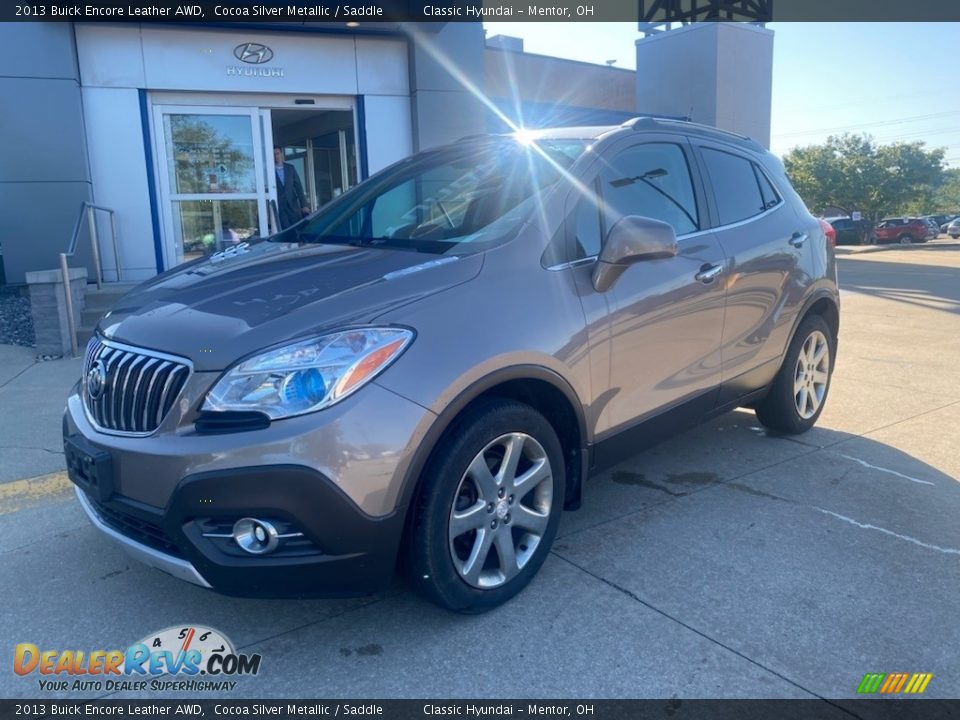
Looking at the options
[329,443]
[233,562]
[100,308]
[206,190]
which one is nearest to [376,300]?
[329,443]

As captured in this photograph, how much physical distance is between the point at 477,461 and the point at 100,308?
714 centimetres

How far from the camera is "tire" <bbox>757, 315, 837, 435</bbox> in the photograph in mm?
4887

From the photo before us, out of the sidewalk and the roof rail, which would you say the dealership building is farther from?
the roof rail

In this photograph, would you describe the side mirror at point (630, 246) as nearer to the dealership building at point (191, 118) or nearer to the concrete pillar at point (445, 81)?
the dealership building at point (191, 118)

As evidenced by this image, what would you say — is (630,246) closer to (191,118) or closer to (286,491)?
(286,491)

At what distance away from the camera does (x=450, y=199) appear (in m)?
3.69

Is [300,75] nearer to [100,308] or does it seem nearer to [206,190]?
[206,190]

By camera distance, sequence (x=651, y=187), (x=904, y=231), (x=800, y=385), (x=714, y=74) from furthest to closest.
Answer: (x=904, y=231) < (x=714, y=74) < (x=800, y=385) < (x=651, y=187)

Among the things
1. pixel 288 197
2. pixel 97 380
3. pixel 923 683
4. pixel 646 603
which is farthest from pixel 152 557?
pixel 288 197

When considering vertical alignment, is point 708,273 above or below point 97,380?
above

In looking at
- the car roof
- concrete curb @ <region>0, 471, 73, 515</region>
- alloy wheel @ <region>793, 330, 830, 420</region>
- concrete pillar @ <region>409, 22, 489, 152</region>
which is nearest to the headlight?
the car roof

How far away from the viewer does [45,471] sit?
471cm

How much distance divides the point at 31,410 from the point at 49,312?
2.17 m

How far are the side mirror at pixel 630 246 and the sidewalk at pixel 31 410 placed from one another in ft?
11.7
